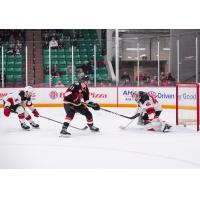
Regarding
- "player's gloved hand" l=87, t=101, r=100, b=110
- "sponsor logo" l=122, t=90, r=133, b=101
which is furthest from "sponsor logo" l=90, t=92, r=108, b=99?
"player's gloved hand" l=87, t=101, r=100, b=110

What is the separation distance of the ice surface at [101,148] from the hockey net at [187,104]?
0.26 m

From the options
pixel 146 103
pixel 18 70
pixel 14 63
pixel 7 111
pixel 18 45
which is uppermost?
pixel 18 45

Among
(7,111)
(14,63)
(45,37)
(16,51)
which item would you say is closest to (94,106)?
(7,111)

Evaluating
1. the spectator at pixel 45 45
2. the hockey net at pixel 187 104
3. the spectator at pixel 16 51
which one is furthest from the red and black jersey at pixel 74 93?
the spectator at pixel 45 45

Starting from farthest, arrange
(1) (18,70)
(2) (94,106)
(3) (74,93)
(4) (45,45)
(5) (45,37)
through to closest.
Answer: (5) (45,37) → (4) (45,45) → (1) (18,70) → (2) (94,106) → (3) (74,93)

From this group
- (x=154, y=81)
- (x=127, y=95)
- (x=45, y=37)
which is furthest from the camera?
(x=45, y=37)

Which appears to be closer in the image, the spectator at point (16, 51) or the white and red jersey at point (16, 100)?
the white and red jersey at point (16, 100)

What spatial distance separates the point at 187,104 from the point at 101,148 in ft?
8.76

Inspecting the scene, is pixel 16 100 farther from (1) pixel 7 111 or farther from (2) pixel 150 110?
(2) pixel 150 110

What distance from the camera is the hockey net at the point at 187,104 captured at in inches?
271

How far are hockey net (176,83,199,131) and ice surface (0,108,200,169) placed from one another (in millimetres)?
261

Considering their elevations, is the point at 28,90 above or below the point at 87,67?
below

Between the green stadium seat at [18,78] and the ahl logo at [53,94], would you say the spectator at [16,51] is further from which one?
the ahl logo at [53,94]

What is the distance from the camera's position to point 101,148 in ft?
16.3
